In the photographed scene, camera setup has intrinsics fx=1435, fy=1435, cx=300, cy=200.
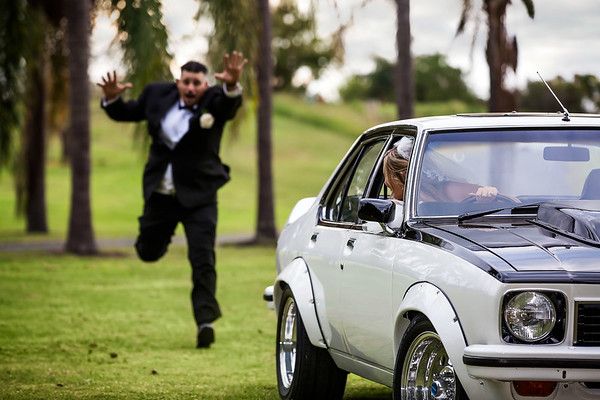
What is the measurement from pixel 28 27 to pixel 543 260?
16.3 metres

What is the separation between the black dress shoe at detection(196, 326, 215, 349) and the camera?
11266mm

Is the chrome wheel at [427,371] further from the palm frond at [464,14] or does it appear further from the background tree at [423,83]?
the background tree at [423,83]

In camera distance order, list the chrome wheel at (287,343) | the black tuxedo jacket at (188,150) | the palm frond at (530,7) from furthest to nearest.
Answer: the palm frond at (530,7) → the black tuxedo jacket at (188,150) → the chrome wheel at (287,343)

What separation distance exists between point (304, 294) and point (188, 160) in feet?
10.7

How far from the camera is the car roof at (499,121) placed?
7.17 meters

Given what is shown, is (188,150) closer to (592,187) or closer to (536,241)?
(592,187)

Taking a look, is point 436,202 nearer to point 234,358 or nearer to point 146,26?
point 234,358

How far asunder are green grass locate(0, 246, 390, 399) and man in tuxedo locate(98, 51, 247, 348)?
727 mm

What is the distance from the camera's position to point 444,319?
5.88m

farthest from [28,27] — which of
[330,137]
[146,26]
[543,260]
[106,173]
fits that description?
[330,137]

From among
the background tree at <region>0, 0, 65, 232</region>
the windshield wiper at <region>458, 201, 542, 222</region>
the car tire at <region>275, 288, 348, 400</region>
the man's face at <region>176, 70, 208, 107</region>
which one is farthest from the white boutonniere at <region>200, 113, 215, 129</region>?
the background tree at <region>0, 0, 65, 232</region>

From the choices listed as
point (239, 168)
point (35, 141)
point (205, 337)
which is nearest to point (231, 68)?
point (205, 337)

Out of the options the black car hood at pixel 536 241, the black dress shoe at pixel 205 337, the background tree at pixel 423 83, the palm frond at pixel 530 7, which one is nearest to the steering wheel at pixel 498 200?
the black car hood at pixel 536 241

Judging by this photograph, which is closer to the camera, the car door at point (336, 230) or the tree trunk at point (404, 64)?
the car door at point (336, 230)
